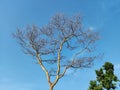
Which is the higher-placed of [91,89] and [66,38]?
[66,38]

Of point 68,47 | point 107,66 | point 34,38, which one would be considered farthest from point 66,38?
point 107,66

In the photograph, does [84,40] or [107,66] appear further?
[107,66]

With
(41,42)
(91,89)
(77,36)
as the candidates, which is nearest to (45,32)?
(41,42)

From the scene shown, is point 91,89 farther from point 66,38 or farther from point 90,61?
point 66,38

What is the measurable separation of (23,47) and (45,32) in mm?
2063

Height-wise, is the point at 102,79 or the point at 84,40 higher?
the point at 84,40

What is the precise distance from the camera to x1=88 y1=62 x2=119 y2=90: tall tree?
90.5ft

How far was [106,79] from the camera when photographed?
27.8 m

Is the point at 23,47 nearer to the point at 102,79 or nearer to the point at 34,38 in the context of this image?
the point at 34,38

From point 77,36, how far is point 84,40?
61 cm

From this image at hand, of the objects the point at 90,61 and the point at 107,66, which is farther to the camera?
the point at 107,66

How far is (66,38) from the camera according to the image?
26531 mm

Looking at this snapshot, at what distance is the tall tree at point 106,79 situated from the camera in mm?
27594

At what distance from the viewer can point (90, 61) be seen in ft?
87.5
